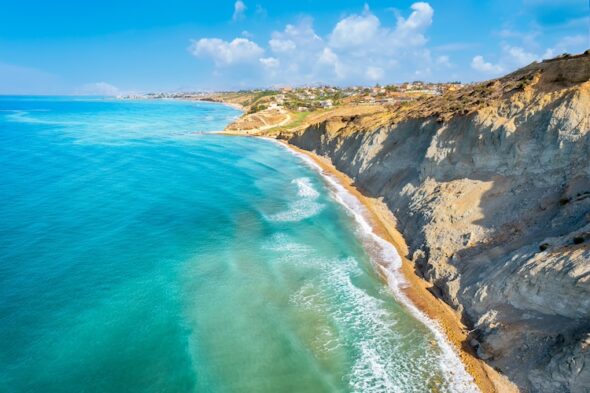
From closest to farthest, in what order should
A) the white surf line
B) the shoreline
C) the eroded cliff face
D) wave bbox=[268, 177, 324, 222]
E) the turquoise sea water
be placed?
the eroded cliff face → the shoreline → the white surf line → the turquoise sea water → wave bbox=[268, 177, 324, 222]

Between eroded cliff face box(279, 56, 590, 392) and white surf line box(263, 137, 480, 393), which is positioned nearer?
eroded cliff face box(279, 56, 590, 392)

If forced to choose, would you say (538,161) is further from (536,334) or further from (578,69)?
(536,334)

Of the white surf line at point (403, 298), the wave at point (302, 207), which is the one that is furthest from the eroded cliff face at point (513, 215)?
the wave at point (302, 207)

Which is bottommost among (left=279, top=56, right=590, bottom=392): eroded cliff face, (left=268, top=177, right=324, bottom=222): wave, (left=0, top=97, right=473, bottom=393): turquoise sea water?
(left=0, top=97, right=473, bottom=393): turquoise sea water

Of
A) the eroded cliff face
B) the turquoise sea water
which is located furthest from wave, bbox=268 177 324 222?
the eroded cliff face

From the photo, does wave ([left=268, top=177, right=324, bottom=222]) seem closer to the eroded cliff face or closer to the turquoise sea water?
the turquoise sea water

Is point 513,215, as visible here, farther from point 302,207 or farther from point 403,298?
point 302,207

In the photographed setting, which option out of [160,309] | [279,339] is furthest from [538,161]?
[160,309]
